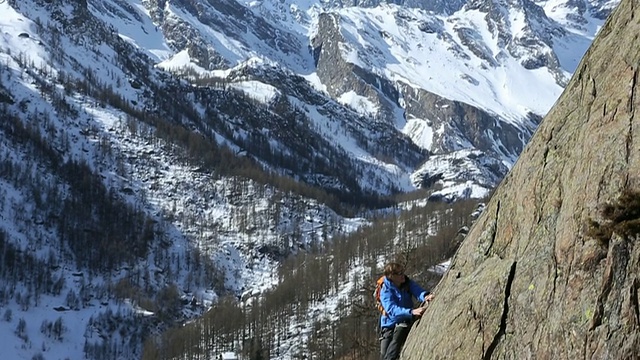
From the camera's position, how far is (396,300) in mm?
15500

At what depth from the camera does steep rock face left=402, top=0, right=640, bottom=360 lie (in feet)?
34.1

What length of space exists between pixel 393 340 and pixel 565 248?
5579mm

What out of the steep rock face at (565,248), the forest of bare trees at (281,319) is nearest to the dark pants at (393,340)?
the steep rock face at (565,248)

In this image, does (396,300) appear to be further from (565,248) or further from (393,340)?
(565,248)

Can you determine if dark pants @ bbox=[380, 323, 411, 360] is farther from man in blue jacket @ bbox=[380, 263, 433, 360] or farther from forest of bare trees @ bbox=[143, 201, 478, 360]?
forest of bare trees @ bbox=[143, 201, 478, 360]

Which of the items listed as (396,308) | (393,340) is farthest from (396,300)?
(393,340)

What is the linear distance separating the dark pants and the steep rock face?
16.5 inches

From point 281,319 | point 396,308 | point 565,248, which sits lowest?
point 281,319

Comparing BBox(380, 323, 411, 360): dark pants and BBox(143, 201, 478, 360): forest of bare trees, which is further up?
BBox(380, 323, 411, 360): dark pants

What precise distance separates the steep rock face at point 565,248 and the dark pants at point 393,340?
42 cm

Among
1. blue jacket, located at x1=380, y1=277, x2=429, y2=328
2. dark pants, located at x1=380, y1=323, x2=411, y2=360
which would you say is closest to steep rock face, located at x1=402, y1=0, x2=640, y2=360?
dark pants, located at x1=380, y1=323, x2=411, y2=360

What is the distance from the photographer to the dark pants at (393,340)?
15789mm

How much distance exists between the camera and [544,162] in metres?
13.5

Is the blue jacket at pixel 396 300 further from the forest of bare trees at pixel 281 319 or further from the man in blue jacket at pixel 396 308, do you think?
the forest of bare trees at pixel 281 319
